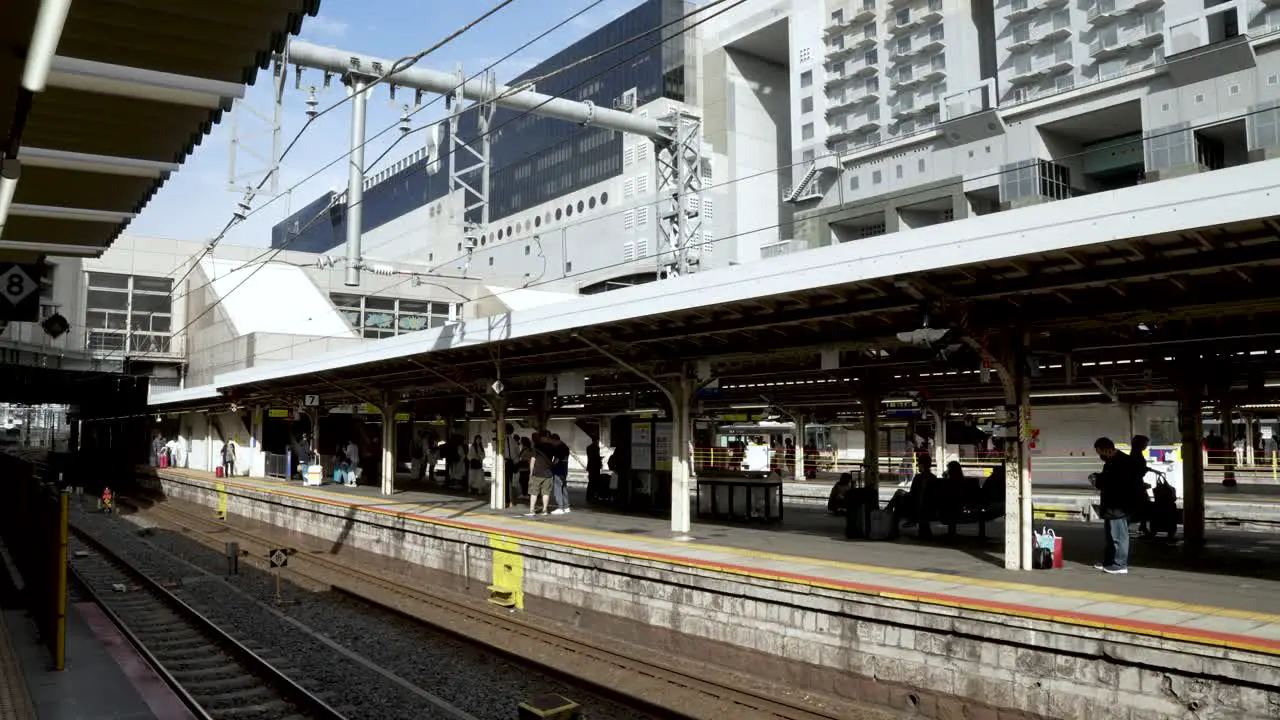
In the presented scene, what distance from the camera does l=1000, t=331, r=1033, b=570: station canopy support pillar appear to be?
32.8 ft

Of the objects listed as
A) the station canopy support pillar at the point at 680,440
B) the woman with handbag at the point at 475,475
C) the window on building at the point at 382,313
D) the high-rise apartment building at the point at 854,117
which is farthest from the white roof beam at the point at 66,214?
the window on building at the point at 382,313

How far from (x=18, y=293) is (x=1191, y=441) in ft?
50.0

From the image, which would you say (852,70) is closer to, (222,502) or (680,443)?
(222,502)

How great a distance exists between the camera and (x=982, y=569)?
Result: 1005 centimetres

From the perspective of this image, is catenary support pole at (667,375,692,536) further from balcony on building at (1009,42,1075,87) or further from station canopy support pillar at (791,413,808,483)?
balcony on building at (1009,42,1075,87)

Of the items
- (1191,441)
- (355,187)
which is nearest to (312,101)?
(355,187)

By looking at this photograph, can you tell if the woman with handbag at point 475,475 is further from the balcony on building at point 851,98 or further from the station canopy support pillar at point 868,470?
the balcony on building at point 851,98

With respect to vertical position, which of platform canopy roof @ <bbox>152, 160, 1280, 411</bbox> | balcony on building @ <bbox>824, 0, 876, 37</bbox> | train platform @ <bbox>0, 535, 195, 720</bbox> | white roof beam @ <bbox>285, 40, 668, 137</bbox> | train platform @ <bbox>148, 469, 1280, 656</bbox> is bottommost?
train platform @ <bbox>0, 535, 195, 720</bbox>

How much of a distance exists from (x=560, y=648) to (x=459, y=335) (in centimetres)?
630

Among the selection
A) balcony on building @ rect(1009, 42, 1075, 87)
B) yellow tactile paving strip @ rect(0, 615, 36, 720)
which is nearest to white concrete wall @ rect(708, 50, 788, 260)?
balcony on building @ rect(1009, 42, 1075, 87)

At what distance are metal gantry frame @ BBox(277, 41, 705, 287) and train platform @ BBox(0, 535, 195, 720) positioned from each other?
28.0ft

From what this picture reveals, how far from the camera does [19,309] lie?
10617 millimetres

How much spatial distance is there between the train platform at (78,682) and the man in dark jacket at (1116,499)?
8957 mm


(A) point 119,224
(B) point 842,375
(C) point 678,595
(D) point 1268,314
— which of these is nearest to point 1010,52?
(B) point 842,375
